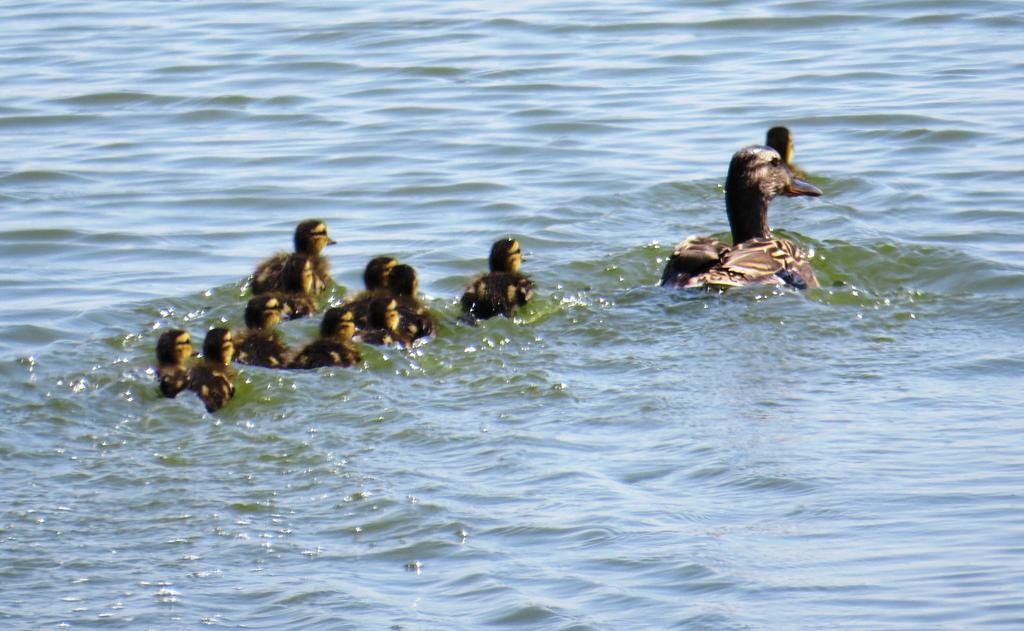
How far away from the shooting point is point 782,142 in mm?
10836

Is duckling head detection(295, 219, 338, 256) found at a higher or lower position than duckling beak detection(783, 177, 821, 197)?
higher

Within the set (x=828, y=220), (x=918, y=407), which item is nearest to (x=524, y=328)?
(x=918, y=407)

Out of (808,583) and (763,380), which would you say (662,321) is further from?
(808,583)

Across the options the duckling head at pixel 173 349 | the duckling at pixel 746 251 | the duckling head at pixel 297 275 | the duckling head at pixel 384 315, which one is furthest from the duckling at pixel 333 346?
the duckling at pixel 746 251

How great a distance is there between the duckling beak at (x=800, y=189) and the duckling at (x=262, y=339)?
2878 mm

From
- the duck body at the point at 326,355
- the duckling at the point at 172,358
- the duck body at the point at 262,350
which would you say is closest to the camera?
the duckling at the point at 172,358

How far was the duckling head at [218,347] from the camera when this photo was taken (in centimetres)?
741

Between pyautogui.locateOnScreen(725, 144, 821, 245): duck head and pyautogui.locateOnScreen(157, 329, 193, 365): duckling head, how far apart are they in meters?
3.09

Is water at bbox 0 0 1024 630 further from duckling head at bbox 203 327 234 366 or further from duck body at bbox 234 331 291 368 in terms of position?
duck body at bbox 234 331 291 368

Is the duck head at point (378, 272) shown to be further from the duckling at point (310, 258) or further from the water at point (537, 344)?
the duckling at point (310, 258)

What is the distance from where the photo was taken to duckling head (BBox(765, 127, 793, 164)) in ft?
Result: 35.4

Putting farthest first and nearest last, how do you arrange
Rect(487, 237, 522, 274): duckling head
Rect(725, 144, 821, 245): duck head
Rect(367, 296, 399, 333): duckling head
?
Rect(725, 144, 821, 245): duck head < Rect(487, 237, 522, 274): duckling head < Rect(367, 296, 399, 333): duckling head

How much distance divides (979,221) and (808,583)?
493 centimetres

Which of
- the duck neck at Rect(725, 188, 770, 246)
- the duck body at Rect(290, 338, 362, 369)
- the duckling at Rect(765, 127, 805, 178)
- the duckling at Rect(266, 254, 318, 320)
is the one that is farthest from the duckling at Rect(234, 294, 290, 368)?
the duckling at Rect(765, 127, 805, 178)
